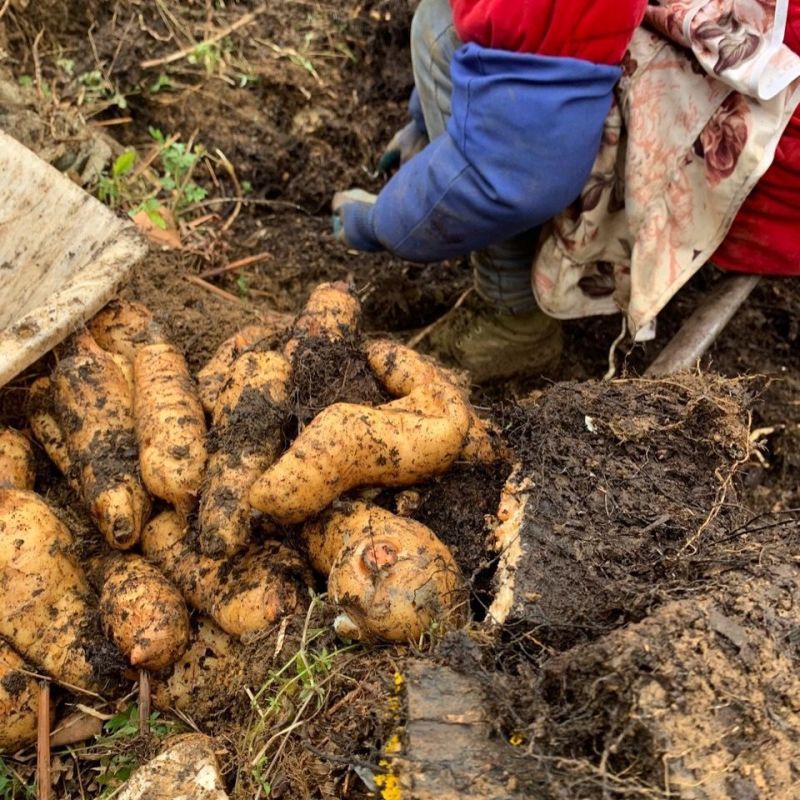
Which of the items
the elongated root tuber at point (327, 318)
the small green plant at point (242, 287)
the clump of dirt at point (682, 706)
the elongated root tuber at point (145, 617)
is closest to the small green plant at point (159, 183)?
the small green plant at point (242, 287)

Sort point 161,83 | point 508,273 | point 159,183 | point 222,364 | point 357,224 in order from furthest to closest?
point 161,83, point 159,183, point 357,224, point 508,273, point 222,364

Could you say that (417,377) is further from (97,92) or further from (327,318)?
(97,92)

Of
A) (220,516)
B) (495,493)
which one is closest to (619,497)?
(495,493)

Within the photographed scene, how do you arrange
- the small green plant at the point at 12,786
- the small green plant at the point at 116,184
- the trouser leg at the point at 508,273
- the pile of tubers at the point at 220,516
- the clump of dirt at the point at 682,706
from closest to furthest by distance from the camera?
the clump of dirt at the point at 682,706
the pile of tubers at the point at 220,516
the small green plant at the point at 12,786
the trouser leg at the point at 508,273
the small green plant at the point at 116,184

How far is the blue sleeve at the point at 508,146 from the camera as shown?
5.75 feet

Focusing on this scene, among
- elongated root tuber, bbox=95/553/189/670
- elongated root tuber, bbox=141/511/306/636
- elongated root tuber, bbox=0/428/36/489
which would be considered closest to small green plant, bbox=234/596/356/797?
elongated root tuber, bbox=141/511/306/636

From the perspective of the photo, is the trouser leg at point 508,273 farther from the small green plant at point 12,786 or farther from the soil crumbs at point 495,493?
the small green plant at point 12,786

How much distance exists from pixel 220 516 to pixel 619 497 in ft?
2.47

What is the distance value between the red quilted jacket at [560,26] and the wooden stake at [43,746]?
1.62 m

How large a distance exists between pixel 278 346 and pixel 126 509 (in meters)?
0.49

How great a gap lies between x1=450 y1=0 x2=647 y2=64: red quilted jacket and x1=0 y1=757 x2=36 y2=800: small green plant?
1.78 m

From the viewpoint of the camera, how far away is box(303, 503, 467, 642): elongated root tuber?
137cm

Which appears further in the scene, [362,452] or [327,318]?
[327,318]

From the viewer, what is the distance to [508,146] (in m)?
1.82
